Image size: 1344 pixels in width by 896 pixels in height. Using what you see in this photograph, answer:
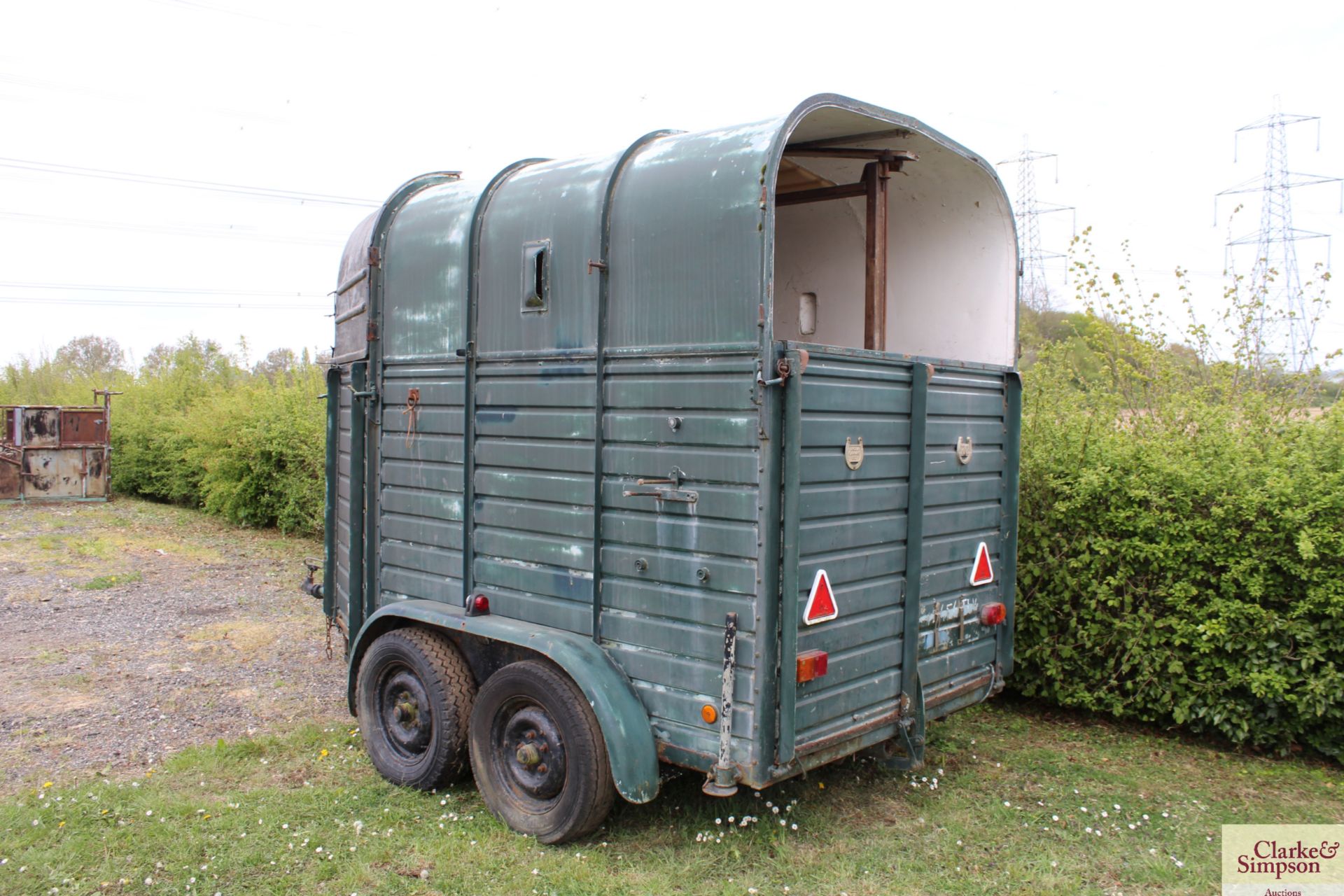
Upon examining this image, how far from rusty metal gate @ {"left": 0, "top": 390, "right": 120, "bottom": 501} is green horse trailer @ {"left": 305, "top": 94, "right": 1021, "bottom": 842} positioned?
16.0 m

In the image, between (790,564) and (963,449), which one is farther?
(963,449)

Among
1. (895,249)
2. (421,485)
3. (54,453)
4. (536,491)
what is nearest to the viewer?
(536,491)

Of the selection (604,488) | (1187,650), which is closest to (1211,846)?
(1187,650)

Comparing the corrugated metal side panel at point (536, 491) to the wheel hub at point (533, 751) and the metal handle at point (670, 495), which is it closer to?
the metal handle at point (670, 495)

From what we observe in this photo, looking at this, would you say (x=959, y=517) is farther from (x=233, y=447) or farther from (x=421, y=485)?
(x=233, y=447)

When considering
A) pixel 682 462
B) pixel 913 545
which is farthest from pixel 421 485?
pixel 913 545

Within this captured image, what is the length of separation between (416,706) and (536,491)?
1.40 metres

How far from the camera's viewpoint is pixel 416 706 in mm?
4949

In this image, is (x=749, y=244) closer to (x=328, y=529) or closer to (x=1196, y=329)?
(x=328, y=529)

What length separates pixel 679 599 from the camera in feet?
12.8

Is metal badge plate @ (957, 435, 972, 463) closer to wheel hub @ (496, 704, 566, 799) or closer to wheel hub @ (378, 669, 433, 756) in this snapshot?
wheel hub @ (496, 704, 566, 799)

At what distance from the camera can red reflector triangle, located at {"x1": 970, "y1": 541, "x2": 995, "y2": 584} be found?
481cm

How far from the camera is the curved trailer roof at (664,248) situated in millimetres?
3756

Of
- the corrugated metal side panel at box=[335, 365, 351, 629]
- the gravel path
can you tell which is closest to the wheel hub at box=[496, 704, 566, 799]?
the corrugated metal side panel at box=[335, 365, 351, 629]
